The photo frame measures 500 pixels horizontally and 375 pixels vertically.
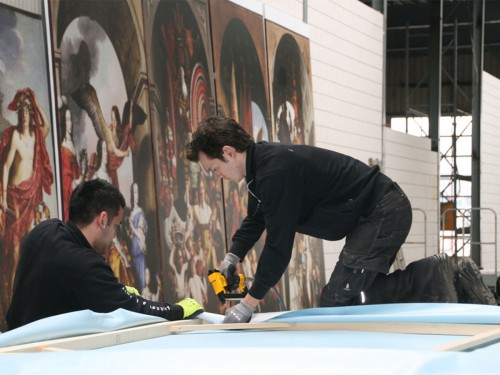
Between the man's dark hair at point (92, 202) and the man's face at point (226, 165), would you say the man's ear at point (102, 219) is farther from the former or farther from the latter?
the man's face at point (226, 165)

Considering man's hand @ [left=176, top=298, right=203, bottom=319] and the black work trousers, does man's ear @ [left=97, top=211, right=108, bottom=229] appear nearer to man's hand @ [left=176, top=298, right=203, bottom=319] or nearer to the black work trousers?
man's hand @ [left=176, top=298, right=203, bottom=319]

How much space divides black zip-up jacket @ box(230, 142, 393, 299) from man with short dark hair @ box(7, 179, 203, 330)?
51 cm

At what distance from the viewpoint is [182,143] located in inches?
250

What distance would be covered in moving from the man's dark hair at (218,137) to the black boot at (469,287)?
5.49 feet

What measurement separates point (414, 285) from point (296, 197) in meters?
0.92

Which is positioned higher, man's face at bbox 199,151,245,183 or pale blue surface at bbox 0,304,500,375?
man's face at bbox 199,151,245,183

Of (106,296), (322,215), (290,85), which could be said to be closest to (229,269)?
(322,215)

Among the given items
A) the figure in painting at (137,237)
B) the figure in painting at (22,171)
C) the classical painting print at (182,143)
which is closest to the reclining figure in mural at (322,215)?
the figure in painting at (22,171)

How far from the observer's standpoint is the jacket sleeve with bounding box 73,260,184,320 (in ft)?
10.9

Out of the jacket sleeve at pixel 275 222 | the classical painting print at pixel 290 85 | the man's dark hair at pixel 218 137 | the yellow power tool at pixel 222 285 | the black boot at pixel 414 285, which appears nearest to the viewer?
the jacket sleeve at pixel 275 222

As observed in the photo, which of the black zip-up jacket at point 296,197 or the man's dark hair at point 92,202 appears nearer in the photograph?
the man's dark hair at point 92,202

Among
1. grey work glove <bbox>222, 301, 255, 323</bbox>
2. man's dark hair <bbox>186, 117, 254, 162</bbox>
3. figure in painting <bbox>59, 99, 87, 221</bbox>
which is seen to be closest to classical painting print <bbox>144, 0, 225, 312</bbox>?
figure in painting <bbox>59, 99, 87, 221</bbox>

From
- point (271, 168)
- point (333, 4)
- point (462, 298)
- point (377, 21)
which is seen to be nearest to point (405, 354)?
point (271, 168)

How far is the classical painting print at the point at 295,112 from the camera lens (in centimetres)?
811
